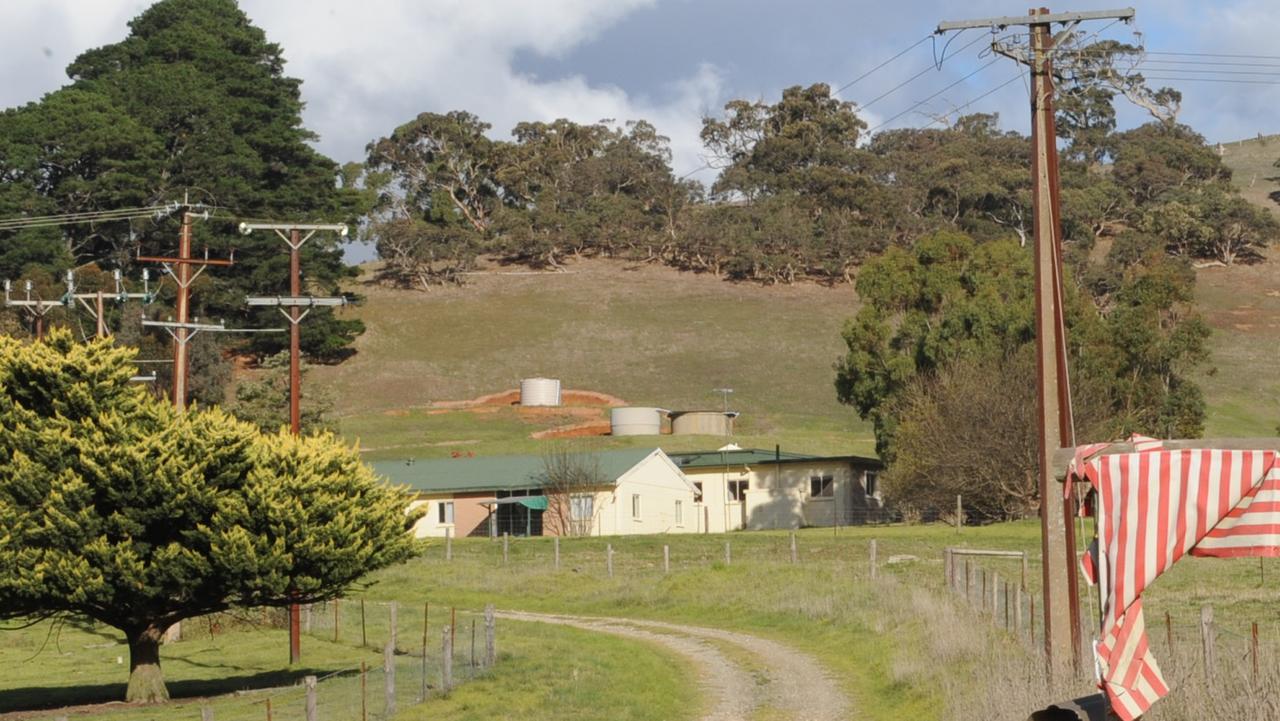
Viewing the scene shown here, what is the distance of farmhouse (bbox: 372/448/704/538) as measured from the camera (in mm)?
67875

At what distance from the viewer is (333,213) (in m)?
119

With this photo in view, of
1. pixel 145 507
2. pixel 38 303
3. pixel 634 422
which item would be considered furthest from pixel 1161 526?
pixel 634 422

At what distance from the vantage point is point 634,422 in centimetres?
9156

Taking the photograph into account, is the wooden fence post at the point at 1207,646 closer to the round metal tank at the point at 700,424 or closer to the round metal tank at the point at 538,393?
the round metal tank at the point at 700,424

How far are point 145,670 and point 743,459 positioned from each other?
48.8 meters

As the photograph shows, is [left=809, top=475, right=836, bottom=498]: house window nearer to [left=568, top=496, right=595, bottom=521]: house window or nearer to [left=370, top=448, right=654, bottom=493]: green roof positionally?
[left=370, top=448, right=654, bottom=493]: green roof

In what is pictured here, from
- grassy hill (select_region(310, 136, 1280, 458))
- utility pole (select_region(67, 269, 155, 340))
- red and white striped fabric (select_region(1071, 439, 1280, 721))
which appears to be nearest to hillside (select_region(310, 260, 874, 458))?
grassy hill (select_region(310, 136, 1280, 458))

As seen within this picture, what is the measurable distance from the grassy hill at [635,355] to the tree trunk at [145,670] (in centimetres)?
5624

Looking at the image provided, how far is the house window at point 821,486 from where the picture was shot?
238 feet

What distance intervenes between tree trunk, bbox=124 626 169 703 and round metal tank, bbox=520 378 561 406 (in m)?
71.8

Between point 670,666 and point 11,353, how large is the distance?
479 inches

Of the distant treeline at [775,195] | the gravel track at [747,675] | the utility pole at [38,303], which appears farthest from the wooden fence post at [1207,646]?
the distant treeline at [775,195]

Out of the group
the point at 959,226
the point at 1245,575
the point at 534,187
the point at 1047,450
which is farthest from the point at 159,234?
the point at 1047,450

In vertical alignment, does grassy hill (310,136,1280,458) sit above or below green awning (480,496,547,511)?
above
